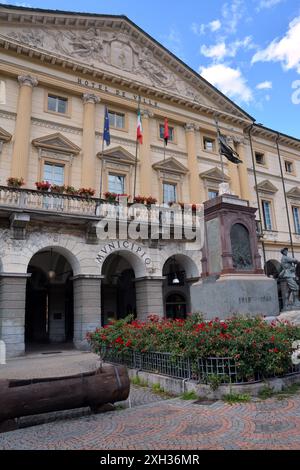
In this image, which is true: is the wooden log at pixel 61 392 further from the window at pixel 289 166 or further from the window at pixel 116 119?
the window at pixel 289 166

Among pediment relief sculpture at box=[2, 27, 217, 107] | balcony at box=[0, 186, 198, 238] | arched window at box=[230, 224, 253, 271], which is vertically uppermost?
pediment relief sculpture at box=[2, 27, 217, 107]

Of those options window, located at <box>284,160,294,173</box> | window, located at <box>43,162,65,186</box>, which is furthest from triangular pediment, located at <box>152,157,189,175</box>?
window, located at <box>284,160,294,173</box>

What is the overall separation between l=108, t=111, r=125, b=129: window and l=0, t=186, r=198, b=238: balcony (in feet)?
20.3


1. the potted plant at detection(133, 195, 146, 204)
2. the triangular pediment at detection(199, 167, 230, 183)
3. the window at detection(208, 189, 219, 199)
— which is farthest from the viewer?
the window at detection(208, 189, 219, 199)

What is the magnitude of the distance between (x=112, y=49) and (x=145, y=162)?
326 inches

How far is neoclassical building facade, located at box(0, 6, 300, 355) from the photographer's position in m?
18.1

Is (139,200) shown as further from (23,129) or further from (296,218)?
(296,218)

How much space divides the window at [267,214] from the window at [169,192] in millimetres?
8863

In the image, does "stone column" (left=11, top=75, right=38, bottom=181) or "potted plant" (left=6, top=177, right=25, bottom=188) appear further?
"stone column" (left=11, top=75, right=38, bottom=181)

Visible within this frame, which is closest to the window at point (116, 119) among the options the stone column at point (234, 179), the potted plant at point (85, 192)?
the potted plant at point (85, 192)

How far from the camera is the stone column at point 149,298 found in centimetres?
2028

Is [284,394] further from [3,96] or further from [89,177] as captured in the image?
[3,96]

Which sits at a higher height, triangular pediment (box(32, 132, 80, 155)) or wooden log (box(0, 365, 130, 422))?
triangular pediment (box(32, 132, 80, 155))

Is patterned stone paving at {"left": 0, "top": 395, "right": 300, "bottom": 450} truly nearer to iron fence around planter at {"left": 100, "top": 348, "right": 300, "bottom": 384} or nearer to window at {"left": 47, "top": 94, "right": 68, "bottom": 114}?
iron fence around planter at {"left": 100, "top": 348, "right": 300, "bottom": 384}
